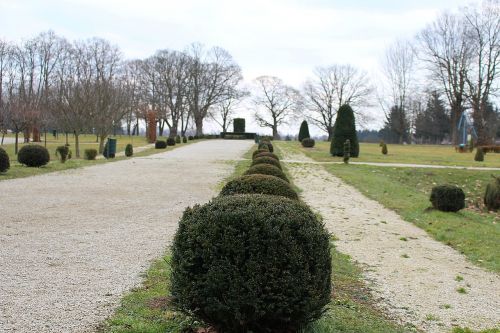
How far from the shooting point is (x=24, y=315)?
3992 mm

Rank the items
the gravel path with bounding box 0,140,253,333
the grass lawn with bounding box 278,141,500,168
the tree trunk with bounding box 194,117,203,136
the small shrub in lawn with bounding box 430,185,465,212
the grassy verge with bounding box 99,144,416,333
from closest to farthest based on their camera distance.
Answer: the grassy verge with bounding box 99,144,416,333 → the gravel path with bounding box 0,140,253,333 → the small shrub in lawn with bounding box 430,185,465,212 → the grass lawn with bounding box 278,141,500,168 → the tree trunk with bounding box 194,117,203,136

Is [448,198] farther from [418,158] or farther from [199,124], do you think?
[199,124]

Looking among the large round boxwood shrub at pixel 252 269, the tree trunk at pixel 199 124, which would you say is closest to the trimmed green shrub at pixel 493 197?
the large round boxwood shrub at pixel 252 269

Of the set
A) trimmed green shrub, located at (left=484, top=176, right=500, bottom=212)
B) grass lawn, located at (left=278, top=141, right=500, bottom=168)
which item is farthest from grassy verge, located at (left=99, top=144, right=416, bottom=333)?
grass lawn, located at (left=278, top=141, right=500, bottom=168)

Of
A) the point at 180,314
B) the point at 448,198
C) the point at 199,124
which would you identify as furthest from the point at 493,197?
the point at 199,124

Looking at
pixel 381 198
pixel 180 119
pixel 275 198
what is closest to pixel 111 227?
pixel 275 198

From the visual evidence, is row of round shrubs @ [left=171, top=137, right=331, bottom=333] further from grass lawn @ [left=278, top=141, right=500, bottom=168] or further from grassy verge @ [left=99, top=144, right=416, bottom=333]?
grass lawn @ [left=278, top=141, right=500, bottom=168]

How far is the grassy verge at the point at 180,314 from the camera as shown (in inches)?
151

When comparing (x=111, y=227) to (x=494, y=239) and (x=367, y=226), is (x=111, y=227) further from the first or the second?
(x=494, y=239)

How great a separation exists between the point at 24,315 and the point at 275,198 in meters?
2.28

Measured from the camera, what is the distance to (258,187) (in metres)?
6.55

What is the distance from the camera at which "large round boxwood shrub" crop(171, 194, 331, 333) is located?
3.28 meters

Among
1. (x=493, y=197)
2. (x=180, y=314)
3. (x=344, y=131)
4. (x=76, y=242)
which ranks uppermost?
(x=344, y=131)

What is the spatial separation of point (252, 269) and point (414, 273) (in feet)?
12.8
